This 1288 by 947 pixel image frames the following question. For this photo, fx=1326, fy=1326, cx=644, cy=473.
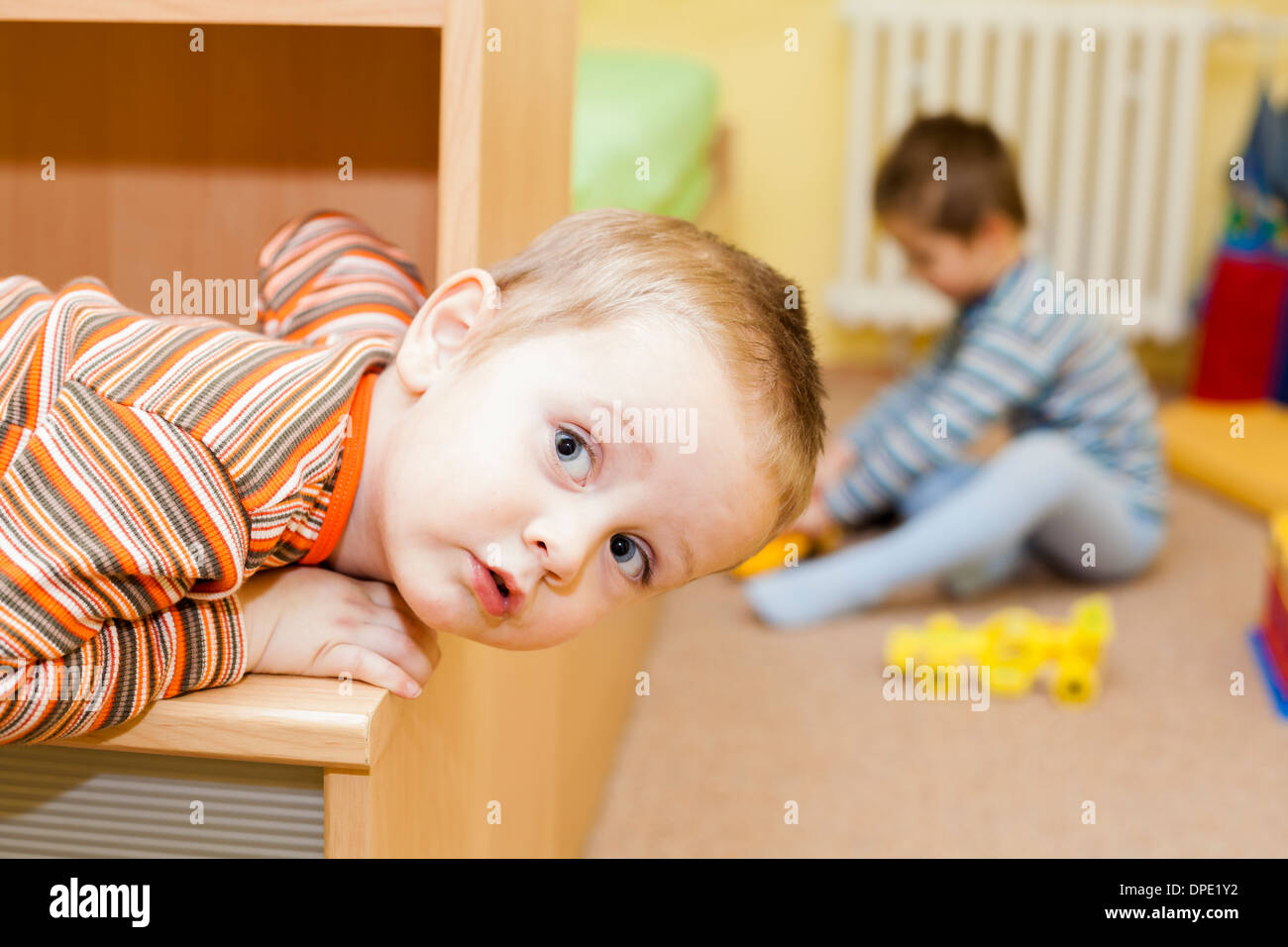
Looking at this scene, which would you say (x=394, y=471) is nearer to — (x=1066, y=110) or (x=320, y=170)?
(x=320, y=170)

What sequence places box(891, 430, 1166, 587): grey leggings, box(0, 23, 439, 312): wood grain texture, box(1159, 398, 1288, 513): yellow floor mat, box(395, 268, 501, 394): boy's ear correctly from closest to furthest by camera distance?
box(395, 268, 501, 394): boy's ear < box(0, 23, 439, 312): wood grain texture < box(891, 430, 1166, 587): grey leggings < box(1159, 398, 1288, 513): yellow floor mat

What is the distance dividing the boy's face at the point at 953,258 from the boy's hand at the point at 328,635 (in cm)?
127

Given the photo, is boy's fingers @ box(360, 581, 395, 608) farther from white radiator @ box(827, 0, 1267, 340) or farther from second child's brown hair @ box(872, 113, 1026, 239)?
white radiator @ box(827, 0, 1267, 340)

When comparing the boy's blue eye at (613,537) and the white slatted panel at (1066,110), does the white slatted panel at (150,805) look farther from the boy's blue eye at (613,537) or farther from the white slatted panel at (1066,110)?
the white slatted panel at (1066,110)

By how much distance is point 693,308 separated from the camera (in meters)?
0.61

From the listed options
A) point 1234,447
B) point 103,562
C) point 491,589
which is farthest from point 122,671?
point 1234,447

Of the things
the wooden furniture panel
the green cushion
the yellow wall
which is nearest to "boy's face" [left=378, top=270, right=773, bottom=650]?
the wooden furniture panel

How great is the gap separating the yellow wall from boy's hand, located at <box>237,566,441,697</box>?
211cm

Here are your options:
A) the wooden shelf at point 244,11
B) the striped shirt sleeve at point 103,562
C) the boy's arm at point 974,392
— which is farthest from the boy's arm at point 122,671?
the boy's arm at point 974,392

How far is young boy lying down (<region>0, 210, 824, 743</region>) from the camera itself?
54cm

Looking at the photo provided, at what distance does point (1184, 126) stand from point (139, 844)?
2.55 m

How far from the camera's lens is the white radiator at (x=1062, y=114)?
263 cm

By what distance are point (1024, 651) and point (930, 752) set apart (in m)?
0.22

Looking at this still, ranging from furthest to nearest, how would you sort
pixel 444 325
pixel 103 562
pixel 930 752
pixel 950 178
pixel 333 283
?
pixel 950 178 < pixel 930 752 < pixel 333 283 < pixel 444 325 < pixel 103 562
